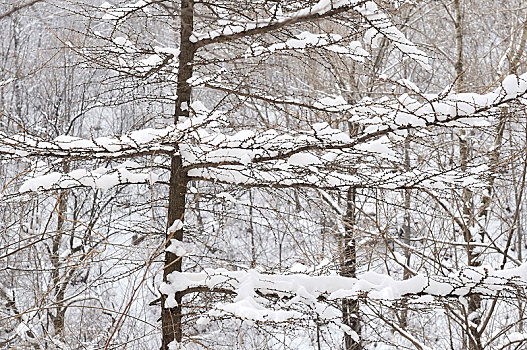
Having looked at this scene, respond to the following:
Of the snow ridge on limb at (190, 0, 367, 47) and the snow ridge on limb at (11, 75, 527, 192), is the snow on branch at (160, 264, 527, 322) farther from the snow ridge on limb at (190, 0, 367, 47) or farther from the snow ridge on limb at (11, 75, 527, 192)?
the snow ridge on limb at (190, 0, 367, 47)

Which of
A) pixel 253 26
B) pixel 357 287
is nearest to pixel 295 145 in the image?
pixel 253 26

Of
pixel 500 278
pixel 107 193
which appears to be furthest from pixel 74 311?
pixel 500 278

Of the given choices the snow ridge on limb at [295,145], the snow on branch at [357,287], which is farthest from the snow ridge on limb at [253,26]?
the snow on branch at [357,287]

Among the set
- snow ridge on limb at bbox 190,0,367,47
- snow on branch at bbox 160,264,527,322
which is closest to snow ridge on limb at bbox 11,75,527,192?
snow ridge on limb at bbox 190,0,367,47

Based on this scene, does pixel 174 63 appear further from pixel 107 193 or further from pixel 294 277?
pixel 107 193

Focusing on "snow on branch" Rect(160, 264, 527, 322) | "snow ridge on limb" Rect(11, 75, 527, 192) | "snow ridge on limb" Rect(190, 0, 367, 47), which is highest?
"snow ridge on limb" Rect(190, 0, 367, 47)

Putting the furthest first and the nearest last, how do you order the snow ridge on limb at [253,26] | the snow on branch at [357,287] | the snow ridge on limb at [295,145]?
the snow on branch at [357,287] → the snow ridge on limb at [295,145] → the snow ridge on limb at [253,26]

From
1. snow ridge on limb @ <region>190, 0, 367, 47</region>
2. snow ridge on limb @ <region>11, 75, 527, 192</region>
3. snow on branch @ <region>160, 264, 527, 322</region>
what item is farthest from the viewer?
snow on branch @ <region>160, 264, 527, 322</region>

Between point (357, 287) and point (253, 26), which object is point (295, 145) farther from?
point (357, 287)

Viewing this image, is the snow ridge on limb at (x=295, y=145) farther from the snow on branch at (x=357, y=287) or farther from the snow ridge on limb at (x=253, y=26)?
the snow on branch at (x=357, y=287)

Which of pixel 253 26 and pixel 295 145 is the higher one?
pixel 253 26

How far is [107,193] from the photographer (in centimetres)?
1219

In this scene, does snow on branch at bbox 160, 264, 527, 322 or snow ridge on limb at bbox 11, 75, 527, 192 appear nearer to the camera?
snow ridge on limb at bbox 11, 75, 527, 192

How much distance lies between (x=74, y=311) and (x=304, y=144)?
380 inches
